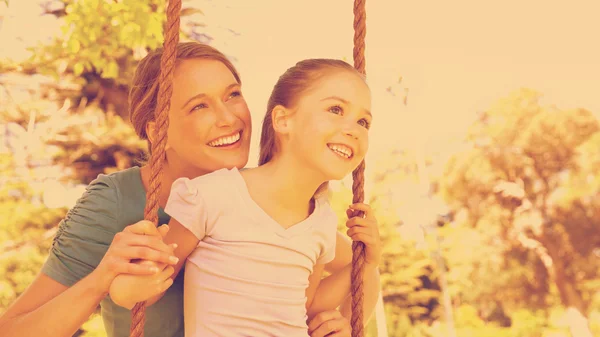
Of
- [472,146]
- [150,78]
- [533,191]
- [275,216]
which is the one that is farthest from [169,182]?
[533,191]

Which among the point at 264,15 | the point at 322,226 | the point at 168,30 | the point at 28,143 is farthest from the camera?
the point at 264,15

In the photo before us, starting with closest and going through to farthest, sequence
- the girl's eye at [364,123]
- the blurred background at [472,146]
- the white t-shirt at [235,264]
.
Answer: the white t-shirt at [235,264] < the girl's eye at [364,123] < the blurred background at [472,146]

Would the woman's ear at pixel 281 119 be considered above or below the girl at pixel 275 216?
above

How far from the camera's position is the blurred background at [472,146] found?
809 cm

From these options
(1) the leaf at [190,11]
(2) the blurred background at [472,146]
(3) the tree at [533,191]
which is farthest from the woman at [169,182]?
(3) the tree at [533,191]

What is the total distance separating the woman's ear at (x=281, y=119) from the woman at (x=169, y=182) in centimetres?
13

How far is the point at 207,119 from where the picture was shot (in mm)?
1430

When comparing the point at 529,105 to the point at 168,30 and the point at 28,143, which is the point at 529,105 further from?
the point at 168,30

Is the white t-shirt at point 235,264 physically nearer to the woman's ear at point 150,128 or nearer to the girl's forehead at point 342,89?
the girl's forehead at point 342,89

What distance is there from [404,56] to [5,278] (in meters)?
5.27

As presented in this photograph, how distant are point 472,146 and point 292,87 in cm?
827

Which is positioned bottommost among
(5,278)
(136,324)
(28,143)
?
(136,324)

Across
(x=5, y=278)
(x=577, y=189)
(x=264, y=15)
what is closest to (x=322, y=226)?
(x=5, y=278)

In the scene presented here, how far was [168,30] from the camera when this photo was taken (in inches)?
46.6
